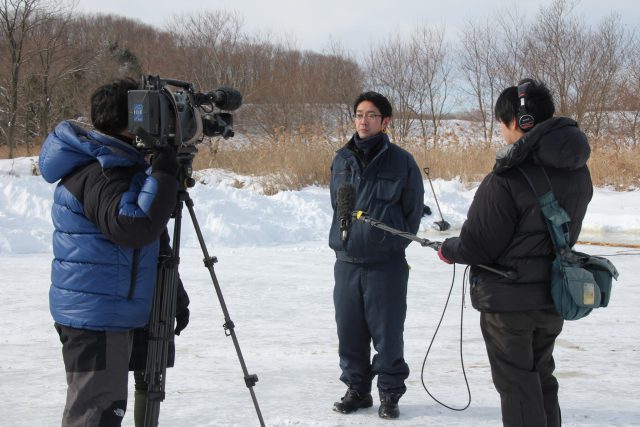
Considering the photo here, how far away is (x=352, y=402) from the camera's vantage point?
362 cm

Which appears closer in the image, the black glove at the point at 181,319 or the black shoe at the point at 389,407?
the black glove at the point at 181,319

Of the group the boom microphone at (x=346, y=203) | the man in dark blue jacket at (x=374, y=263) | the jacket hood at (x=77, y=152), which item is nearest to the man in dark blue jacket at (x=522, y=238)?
the boom microphone at (x=346, y=203)

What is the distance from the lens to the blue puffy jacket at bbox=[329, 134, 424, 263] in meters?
3.51

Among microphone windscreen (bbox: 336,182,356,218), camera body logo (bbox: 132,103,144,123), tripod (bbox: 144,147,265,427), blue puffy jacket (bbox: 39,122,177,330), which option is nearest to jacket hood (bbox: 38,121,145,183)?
blue puffy jacket (bbox: 39,122,177,330)

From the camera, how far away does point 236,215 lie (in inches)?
405

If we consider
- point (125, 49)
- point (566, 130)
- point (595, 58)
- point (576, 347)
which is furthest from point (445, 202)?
point (125, 49)

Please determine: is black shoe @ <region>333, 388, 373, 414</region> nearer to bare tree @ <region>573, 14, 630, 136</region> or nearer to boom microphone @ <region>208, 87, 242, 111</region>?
boom microphone @ <region>208, 87, 242, 111</region>

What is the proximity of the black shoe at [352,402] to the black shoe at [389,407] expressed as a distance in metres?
0.13

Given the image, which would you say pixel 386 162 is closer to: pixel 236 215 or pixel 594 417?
pixel 594 417

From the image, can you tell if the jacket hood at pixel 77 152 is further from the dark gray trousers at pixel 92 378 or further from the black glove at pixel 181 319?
the black glove at pixel 181 319

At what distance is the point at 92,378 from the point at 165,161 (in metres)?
0.78

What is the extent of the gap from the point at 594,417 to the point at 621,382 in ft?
2.32

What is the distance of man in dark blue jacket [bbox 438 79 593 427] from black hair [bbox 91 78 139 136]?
133cm

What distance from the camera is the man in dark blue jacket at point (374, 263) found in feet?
11.6
